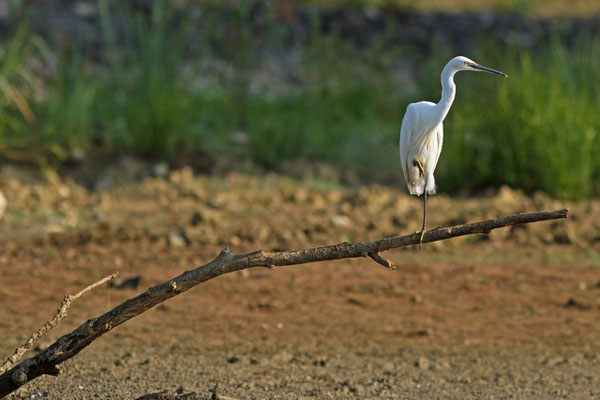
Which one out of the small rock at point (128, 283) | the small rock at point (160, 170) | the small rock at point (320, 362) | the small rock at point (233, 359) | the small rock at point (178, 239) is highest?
the small rock at point (160, 170)

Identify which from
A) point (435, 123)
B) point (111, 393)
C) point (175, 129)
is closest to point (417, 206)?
point (175, 129)

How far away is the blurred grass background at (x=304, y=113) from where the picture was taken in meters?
5.72

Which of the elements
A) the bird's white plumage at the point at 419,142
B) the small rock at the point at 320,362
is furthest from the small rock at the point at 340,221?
the bird's white plumage at the point at 419,142

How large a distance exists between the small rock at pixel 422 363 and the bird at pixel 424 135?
47.9 inches

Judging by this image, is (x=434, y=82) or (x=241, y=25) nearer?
(x=241, y=25)

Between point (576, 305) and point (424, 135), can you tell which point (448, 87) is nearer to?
point (424, 135)

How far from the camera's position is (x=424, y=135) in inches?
78.2

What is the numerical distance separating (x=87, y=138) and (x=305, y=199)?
74.3 inches

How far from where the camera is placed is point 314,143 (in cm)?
650

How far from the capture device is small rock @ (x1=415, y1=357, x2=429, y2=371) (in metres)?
3.23

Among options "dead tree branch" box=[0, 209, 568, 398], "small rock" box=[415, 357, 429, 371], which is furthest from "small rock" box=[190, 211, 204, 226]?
"dead tree branch" box=[0, 209, 568, 398]

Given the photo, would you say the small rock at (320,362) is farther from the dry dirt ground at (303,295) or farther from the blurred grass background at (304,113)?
the blurred grass background at (304,113)

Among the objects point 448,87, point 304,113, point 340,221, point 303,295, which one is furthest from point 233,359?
point 304,113

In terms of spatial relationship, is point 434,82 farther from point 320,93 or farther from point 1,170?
point 1,170
